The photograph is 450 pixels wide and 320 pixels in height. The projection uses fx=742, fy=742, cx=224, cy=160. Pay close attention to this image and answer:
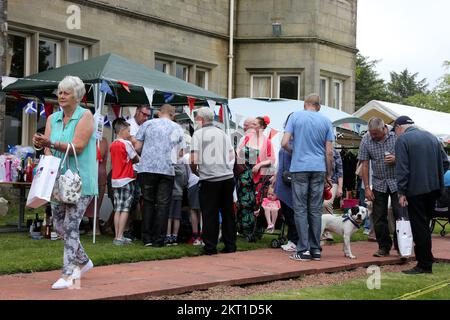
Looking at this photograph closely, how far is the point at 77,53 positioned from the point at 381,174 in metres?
10.3

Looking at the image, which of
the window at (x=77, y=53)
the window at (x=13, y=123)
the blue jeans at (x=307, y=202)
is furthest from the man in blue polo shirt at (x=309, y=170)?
the window at (x=77, y=53)

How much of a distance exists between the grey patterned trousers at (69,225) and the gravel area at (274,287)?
2.72 feet

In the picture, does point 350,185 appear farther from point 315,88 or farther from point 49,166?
point 49,166

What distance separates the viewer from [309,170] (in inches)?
372

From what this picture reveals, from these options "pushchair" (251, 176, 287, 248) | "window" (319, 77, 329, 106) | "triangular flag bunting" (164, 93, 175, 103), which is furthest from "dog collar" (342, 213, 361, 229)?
"window" (319, 77, 329, 106)

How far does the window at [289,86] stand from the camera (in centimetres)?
2295

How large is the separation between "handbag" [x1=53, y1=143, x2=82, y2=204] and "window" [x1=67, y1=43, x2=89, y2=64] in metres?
11.8

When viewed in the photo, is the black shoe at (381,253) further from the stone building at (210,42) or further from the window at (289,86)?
the window at (289,86)

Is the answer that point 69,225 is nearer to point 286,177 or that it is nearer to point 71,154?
point 71,154

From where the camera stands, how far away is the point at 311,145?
9523mm

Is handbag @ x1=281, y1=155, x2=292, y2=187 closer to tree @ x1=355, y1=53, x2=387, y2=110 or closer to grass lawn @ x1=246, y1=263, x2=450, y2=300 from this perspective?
grass lawn @ x1=246, y1=263, x2=450, y2=300

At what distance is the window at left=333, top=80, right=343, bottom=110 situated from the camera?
963 inches
